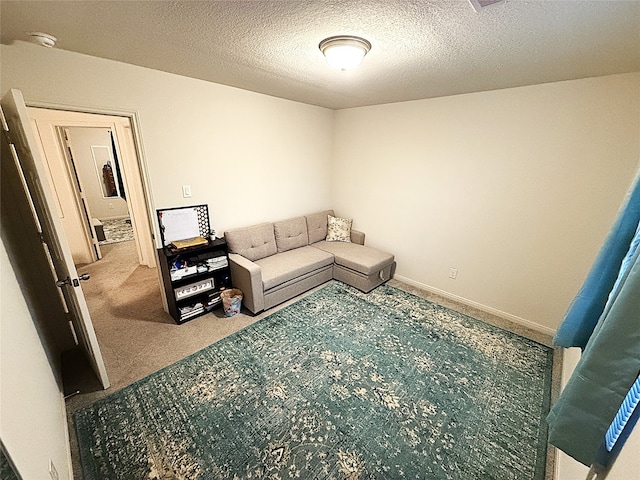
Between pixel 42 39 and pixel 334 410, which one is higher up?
pixel 42 39

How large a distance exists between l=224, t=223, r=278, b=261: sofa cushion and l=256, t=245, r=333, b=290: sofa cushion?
0.10m

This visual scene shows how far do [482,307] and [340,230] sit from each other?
2.10 m

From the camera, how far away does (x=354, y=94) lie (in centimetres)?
289

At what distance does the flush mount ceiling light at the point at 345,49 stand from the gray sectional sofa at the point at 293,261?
1.95 m

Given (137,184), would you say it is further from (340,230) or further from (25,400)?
(25,400)

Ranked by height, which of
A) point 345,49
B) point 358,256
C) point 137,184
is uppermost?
point 345,49

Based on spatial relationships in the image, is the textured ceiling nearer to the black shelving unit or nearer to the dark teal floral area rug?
the black shelving unit

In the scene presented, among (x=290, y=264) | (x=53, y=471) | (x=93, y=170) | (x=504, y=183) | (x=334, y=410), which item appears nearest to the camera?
(x=53, y=471)

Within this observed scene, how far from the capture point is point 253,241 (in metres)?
3.14

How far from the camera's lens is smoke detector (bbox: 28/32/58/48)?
153cm

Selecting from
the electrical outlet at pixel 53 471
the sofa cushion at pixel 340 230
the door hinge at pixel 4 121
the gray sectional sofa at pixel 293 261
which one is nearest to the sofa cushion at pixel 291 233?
the gray sectional sofa at pixel 293 261

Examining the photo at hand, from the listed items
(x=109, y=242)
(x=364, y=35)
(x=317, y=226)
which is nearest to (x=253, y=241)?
(x=317, y=226)

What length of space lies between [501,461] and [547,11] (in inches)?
92.6

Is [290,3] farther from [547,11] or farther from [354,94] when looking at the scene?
[354,94]
